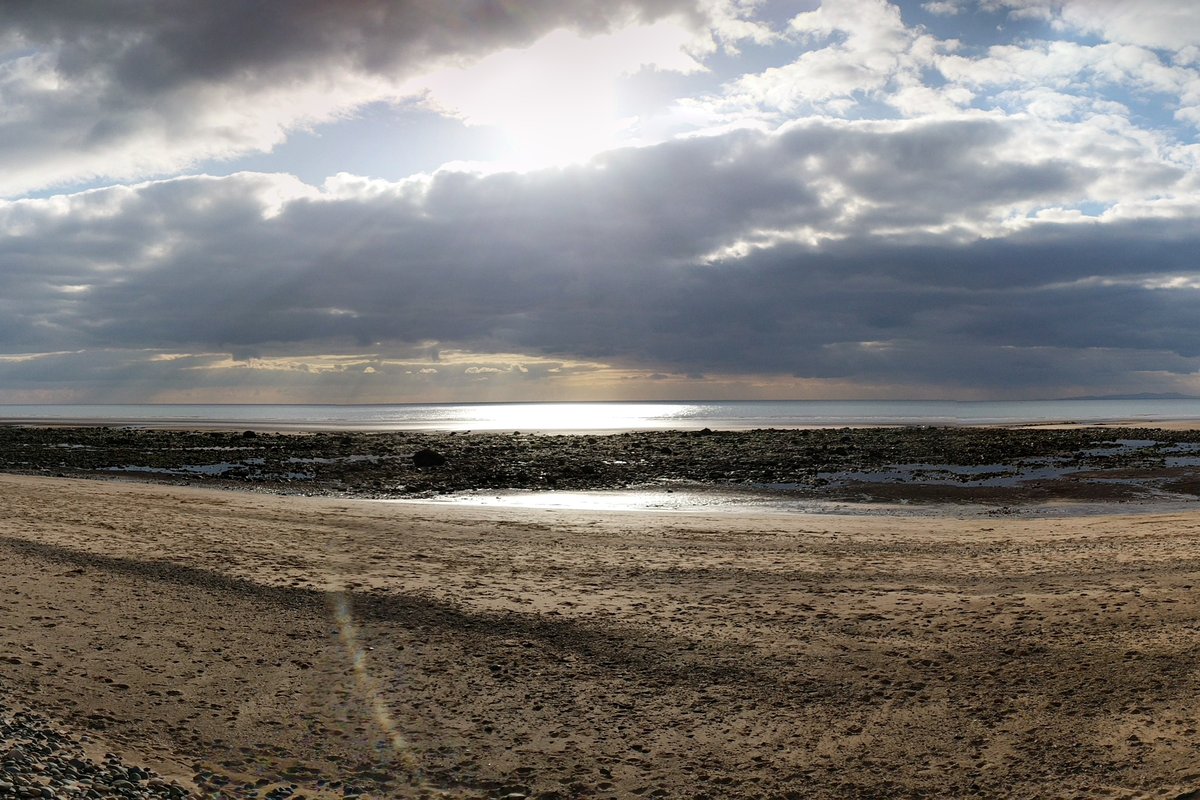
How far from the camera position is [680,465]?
39469mm

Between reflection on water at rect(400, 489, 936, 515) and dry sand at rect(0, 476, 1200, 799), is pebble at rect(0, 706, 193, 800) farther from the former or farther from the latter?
reflection on water at rect(400, 489, 936, 515)

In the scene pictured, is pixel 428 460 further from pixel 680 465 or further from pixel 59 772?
pixel 59 772

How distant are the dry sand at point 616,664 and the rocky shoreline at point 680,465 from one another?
14594mm

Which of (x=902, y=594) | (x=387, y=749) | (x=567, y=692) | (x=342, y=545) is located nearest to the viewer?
(x=387, y=749)

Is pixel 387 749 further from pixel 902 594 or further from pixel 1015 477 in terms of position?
pixel 1015 477

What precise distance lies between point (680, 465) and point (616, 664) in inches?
1193

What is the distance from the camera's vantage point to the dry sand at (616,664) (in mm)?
6914

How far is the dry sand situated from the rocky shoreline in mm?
14594

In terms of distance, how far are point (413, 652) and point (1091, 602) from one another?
917 cm

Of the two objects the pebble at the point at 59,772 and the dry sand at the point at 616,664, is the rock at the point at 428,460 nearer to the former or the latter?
the dry sand at the point at 616,664

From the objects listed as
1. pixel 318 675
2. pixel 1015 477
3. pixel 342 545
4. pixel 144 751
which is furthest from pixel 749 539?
pixel 1015 477

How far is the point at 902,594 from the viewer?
40.1 ft

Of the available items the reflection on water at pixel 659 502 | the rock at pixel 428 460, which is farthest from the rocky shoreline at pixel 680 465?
the reflection on water at pixel 659 502

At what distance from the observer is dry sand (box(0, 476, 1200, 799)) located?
22.7 ft
